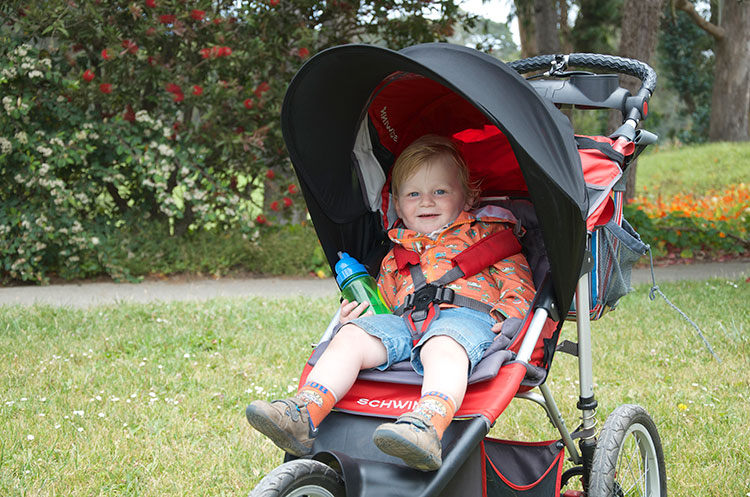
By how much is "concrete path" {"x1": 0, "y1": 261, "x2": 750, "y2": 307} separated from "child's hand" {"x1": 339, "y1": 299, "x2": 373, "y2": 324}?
11.4 ft

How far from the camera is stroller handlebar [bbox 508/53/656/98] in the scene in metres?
2.75

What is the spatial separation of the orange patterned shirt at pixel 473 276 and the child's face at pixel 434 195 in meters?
0.04

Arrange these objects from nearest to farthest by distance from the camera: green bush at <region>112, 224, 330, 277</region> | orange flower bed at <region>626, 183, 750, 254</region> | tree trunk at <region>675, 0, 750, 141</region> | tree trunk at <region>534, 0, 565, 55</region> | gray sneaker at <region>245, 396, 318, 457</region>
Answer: gray sneaker at <region>245, 396, 318, 457</region> → green bush at <region>112, 224, 330, 277</region> → orange flower bed at <region>626, 183, 750, 254</region> → tree trunk at <region>534, 0, 565, 55</region> → tree trunk at <region>675, 0, 750, 141</region>

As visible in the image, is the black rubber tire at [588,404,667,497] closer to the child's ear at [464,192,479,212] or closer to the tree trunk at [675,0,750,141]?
the child's ear at [464,192,479,212]

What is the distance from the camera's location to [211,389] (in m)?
3.81

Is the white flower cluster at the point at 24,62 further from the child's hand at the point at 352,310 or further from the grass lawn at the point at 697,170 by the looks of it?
the grass lawn at the point at 697,170

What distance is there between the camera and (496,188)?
3037mm

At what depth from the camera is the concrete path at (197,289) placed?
6.03m

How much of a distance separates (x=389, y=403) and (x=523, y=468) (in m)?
0.54

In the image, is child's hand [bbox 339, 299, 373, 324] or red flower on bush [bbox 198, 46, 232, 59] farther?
red flower on bush [bbox 198, 46, 232, 59]

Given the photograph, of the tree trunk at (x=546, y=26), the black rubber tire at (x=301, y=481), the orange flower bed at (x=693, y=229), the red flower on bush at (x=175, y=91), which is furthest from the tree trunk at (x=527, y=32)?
the black rubber tire at (x=301, y=481)

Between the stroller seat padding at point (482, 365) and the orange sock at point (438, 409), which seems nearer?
the orange sock at point (438, 409)

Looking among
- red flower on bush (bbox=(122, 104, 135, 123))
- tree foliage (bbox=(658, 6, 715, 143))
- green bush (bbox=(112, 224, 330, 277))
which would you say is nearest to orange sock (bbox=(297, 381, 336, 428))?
green bush (bbox=(112, 224, 330, 277))

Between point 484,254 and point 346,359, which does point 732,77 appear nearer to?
point 484,254
